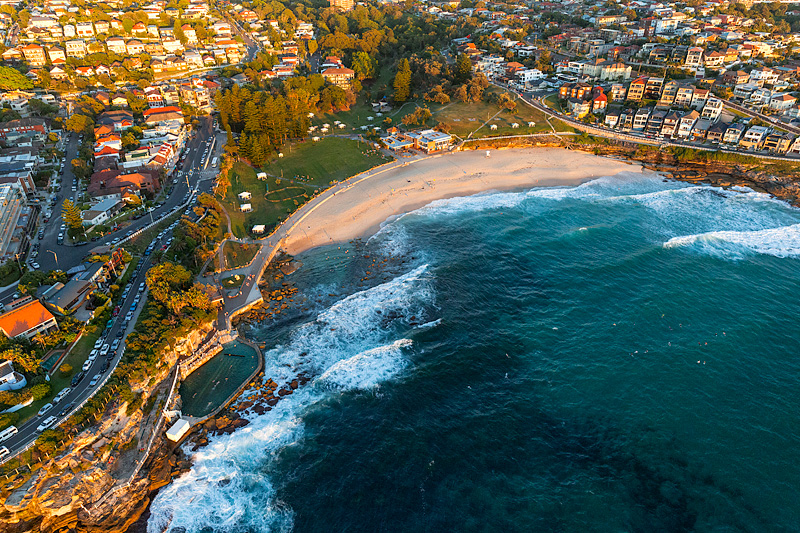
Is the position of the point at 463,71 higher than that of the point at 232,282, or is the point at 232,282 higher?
the point at 463,71

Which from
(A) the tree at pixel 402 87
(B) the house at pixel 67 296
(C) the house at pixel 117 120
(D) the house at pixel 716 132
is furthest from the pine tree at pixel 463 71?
(B) the house at pixel 67 296

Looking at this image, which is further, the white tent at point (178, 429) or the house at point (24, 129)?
the house at point (24, 129)

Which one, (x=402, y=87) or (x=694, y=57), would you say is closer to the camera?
(x=694, y=57)

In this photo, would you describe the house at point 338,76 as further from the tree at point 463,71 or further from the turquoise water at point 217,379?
the turquoise water at point 217,379

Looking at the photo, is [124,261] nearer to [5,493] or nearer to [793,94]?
[5,493]

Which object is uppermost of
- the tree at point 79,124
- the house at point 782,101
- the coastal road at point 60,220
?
the house at point 782,101

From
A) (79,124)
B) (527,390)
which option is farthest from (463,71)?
(527,390)

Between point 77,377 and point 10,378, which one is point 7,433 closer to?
point 10,378

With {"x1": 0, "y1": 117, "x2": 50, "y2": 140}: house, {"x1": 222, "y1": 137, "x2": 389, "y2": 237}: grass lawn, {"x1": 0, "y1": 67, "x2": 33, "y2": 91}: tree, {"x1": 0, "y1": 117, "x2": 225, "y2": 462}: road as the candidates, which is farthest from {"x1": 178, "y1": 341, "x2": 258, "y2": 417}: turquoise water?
{"x1": 0, "y1": 67, "x2": 33, "y2": 91}: tree
